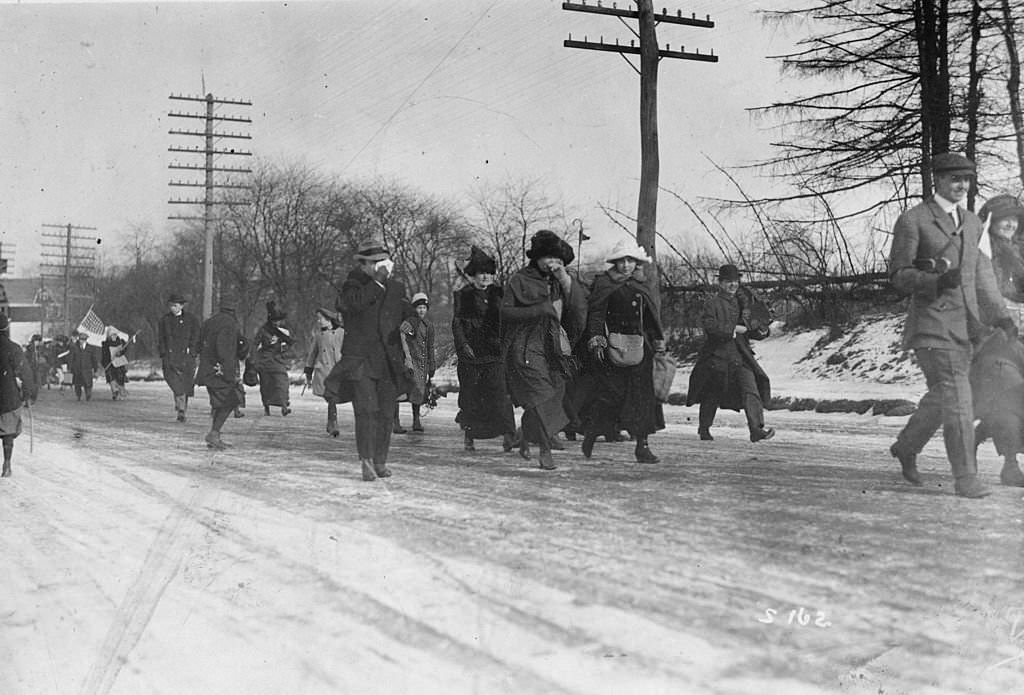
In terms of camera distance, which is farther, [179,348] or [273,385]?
[273,385]

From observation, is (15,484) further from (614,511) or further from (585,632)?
(585,632)

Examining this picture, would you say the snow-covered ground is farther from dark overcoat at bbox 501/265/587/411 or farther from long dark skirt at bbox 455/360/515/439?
long dark skirt at bbox 455/360/515/439

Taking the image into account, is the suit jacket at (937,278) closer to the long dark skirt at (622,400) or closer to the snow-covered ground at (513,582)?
the snow-covered ground at (513,582)

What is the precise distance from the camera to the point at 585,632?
12.2 feet

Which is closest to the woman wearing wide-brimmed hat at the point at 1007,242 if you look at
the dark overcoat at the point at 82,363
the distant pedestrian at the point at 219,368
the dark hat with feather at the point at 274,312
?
the distant pedestrian at the point at 219,368

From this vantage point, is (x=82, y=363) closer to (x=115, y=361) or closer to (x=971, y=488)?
(x=115, y=361)

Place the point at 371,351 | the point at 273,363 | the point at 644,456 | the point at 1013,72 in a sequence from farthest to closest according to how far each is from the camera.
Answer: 1. the point at 273,363
2. the point at 1013,72
3. the point at 644,456
4. the point at 371,351

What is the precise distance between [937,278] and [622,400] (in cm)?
334

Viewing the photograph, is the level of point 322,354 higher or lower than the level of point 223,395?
higher

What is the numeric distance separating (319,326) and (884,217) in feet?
33.6

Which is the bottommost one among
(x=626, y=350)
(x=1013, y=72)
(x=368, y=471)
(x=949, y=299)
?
(x=368, y=471)

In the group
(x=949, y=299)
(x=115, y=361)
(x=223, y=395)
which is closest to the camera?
(x=949, y=299)

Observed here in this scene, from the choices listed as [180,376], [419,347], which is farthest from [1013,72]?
[180,376]

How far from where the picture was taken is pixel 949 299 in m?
6.39
